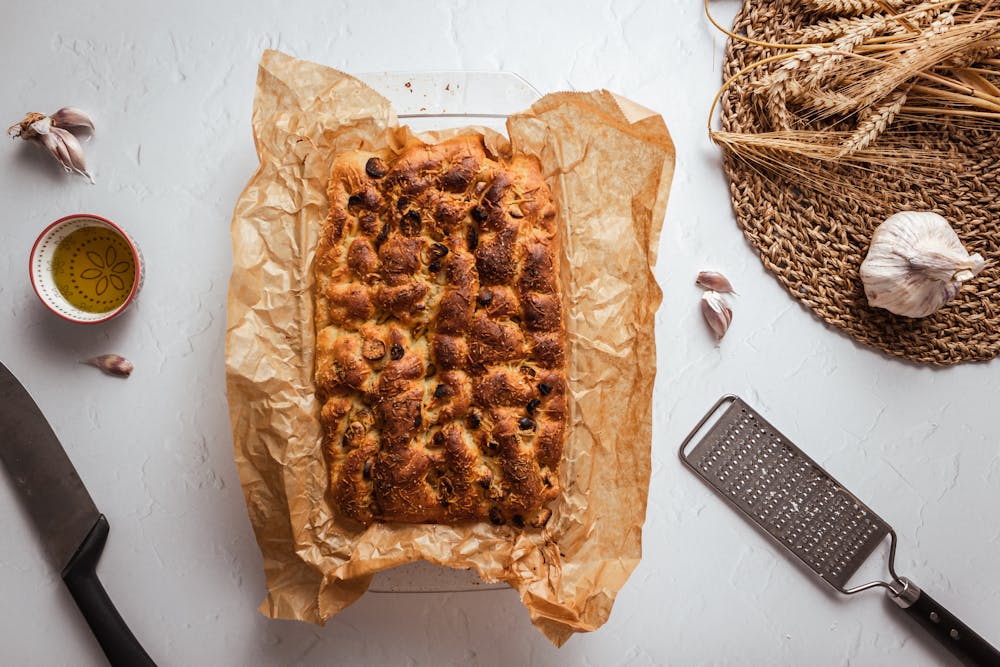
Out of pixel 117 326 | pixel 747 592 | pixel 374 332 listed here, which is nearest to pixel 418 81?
pixel 374 332

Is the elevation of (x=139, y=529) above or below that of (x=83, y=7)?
below

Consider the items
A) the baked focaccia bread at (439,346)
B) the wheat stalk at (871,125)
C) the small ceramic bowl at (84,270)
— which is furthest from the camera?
the wheat stalk at (871,125)

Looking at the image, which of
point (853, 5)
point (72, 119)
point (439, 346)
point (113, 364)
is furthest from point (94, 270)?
point (853, 5)

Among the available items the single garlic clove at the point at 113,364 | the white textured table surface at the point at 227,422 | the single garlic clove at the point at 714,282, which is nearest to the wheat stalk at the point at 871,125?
the white textured table surface at the point at 227,422

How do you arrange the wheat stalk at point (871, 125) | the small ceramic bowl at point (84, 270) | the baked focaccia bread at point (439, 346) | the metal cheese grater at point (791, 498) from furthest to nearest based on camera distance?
the metal cheese grater at point (791, 498), the wheat stalk at point (871, 125), the small ceramic bowl at point (84, 270), the baked focaccia bread at point (439, 346)

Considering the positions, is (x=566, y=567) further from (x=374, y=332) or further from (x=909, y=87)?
(x=909, y=87)

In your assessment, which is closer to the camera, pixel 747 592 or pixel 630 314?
pixel 630 314

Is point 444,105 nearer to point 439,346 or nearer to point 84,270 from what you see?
point 439,346

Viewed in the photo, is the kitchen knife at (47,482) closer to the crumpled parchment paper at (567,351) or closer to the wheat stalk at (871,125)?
the crumpled parchment paper at (567,351)
